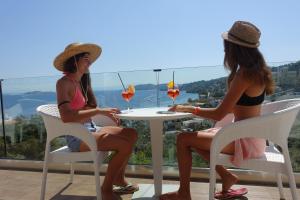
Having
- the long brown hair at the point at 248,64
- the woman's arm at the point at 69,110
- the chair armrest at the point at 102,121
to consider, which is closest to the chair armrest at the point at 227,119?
the long brown hair at the point at 248,64

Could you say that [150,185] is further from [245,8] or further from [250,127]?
[245,8]

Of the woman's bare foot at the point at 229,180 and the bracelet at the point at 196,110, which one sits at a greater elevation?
the bracelet at the point at 196,110

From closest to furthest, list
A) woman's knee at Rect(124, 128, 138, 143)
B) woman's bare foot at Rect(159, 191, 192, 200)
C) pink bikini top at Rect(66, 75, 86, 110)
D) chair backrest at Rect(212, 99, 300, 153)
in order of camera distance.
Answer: chair backrest at Rect(212, 99, 300, 153) < woman's bare foot at Rect(159, 191, 192, 200) < pink bikini top at Rect(66, 75, 86, 110) < woman's knee at Rect(124, 128, 138, 143)

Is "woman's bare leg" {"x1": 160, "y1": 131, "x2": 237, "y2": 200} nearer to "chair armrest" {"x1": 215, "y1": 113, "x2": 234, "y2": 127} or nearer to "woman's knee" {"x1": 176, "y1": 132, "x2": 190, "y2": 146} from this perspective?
"woman's knee" {"x1": 176, "y1": 132, "x2": 190, "y2": 146}

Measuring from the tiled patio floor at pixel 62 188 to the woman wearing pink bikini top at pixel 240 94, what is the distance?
83 centimetres

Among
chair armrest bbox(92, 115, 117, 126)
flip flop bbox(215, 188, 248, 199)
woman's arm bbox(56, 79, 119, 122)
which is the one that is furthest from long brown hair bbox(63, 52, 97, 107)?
flip flop bbox(215, 188, 248, 199)

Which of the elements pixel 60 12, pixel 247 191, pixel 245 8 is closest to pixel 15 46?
pixel 60 12

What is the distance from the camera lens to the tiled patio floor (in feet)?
12.2

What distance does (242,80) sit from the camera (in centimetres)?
272

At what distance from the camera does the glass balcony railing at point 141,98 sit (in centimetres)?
411

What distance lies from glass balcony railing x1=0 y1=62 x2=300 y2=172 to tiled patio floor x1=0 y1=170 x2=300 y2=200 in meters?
0.36

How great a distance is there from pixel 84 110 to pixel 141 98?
3.88ft

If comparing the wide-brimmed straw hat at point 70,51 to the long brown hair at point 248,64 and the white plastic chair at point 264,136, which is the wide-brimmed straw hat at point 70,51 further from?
the white plastic chair at point 264,136

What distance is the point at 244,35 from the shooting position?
2.84 m
